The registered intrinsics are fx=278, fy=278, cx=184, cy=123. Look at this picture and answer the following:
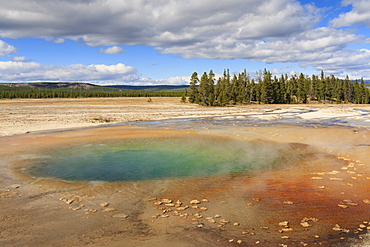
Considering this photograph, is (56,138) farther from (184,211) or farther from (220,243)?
(220,243)

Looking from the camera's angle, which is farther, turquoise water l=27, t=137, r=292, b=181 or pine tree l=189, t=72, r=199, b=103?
pine tree l=189, t=72, r=199, b=103

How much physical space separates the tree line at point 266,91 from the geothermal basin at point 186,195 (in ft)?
220

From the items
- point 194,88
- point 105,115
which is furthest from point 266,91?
point 105,115

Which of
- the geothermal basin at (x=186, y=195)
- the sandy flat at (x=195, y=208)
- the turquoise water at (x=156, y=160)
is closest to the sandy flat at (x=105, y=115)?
the turquoise water at (x=156, y=160)

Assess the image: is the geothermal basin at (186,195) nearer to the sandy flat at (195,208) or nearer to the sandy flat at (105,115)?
the sandy flat at (195,208)

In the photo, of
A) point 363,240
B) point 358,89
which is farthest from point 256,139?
point 358,89

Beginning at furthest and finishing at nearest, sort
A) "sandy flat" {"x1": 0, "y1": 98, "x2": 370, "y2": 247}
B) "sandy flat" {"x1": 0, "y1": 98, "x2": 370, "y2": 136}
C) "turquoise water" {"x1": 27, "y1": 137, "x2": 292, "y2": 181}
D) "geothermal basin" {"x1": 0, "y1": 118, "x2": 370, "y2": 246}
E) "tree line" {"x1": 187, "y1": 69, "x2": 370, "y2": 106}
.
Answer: "tree line" {"x1": 187, "y1": 69, "x2": 370, "y2": 106}, "sandy flat" {"x1": 0, "y1": 98, "x2": 370, "y2": 136}, "turquoise water" {"x1": 27, "y1": 137, "x2": 292, "y2": 181}, "geothermal basin" {"x1": 0, "y1": 118, "x2": 370, "y2": 246}, "sandy flat" {"x1": 0, "y1": 98, "x2": 370, "y2": 247}

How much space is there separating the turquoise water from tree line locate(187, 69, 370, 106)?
63406 mm

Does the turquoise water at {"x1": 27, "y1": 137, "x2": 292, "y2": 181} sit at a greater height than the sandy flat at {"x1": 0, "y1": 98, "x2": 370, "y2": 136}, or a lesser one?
lesser

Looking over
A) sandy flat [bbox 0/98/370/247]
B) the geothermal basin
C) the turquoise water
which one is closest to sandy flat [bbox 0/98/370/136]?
the turquoise water

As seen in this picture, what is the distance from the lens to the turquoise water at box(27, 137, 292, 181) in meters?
13.6

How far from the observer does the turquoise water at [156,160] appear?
13641 millimetres

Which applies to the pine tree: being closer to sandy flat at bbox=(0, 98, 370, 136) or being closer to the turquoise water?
sandy flat at bbox=(0, 98, 370, 136)

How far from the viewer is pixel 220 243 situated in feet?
22.5
